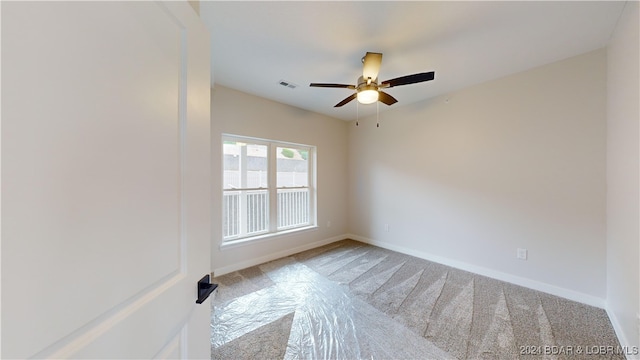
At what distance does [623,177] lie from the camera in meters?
1.78

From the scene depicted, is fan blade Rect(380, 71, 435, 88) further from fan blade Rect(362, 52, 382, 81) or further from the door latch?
the door latch

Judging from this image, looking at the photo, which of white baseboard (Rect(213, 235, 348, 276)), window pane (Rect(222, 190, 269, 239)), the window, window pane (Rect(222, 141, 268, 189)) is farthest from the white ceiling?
white baseboard (Rect(213, 235, 348, 276))

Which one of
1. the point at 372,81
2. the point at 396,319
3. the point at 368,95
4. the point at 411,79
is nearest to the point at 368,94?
the point at 368,95

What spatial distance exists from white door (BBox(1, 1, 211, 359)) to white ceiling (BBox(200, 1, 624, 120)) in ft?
4.38

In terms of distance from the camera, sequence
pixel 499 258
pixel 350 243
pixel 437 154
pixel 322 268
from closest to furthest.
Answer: pixel 499 258, pixel 322 268, pixel 437 154, pixel 350 243

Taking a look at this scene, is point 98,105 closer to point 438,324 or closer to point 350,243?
point 438,324

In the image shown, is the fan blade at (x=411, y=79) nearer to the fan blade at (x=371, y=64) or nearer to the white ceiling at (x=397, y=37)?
the fan blade at (x=371, y=64)

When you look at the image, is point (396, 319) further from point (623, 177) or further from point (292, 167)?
point (292, 167)

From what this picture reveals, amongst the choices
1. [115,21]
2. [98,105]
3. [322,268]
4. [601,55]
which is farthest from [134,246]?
[601,55]

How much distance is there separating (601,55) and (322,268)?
3.89 meters

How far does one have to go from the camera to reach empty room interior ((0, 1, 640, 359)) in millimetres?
416

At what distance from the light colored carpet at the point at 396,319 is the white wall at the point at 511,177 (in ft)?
1.24

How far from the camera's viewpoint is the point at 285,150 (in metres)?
3.96

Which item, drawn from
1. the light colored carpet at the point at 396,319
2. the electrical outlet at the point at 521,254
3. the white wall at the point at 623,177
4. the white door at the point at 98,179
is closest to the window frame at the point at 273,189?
the light colored carpet at the point at 396,319
